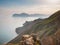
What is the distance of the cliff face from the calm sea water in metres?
0.30

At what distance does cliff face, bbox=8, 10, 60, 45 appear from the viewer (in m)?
8.38

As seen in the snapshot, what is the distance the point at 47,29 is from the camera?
340 inches

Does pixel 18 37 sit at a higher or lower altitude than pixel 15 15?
lower

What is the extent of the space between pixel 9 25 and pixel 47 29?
206 centimetres

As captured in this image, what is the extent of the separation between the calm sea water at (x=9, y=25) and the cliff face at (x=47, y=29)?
11.7 inches

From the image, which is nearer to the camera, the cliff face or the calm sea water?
the cliff face

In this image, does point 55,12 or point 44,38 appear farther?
point 55,12

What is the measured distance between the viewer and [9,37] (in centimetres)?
885

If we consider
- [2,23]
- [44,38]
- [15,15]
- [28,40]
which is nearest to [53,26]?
[44,38]

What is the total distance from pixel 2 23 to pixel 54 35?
9.65ft

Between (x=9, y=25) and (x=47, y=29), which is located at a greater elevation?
(x=9, y=25)

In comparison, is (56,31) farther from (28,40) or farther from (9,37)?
(9,37)

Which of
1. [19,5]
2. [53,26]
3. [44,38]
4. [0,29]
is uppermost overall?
[19,5]

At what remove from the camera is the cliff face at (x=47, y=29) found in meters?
8.38
